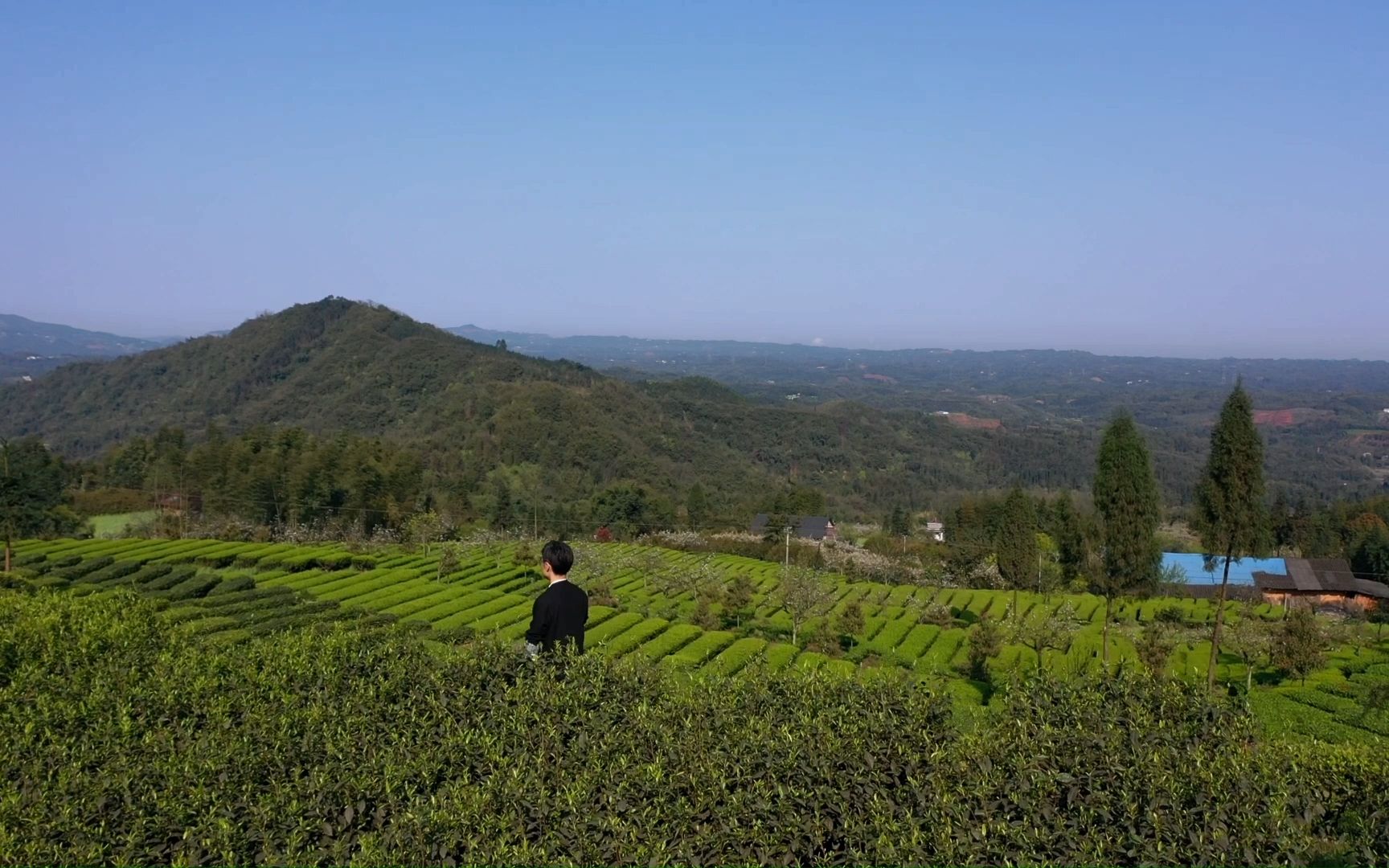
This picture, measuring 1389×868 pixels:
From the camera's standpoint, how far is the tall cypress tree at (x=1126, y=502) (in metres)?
20.0

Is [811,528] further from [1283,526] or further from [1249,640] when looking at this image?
[1249,640]

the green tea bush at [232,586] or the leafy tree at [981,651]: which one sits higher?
the green tea bush at [232,586]

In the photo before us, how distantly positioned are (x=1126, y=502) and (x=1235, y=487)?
320 centimetres

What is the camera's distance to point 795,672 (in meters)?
5.46

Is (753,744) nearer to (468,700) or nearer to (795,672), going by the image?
(795,672)

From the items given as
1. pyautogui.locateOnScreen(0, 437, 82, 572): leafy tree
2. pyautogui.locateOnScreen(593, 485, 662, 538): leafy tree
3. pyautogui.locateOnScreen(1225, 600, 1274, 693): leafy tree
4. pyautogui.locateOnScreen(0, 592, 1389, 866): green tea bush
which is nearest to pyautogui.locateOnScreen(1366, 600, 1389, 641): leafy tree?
pyautogui.locateOnScreen(1225, 600, 1274, 693): leafy tree

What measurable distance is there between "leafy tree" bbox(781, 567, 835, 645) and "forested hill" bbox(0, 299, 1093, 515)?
36.7 meters

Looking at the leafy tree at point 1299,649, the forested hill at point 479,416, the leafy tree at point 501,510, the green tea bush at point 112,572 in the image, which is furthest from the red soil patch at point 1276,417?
the green tea bush at point 112,572

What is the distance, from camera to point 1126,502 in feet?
65.8

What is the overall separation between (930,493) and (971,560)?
58.7m

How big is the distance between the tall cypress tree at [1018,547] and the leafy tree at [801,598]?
657cm

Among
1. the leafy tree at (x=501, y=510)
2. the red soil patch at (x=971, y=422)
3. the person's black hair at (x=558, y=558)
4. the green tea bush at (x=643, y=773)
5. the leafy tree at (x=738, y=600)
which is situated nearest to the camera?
the green tea bush at (x=643, y=773)

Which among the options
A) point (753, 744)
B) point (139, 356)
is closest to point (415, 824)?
point (753, 744)

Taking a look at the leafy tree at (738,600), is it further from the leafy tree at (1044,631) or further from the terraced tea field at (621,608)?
the leafy tree at (1044,631)
